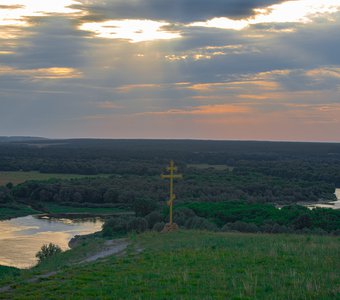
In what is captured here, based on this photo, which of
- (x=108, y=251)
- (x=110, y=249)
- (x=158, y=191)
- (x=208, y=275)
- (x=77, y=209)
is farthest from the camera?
(x=158, y=191)

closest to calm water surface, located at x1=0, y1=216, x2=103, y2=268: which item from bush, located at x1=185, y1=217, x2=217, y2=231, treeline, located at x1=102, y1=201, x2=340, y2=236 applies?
treeline, located at x1=102, y1=201, x2=340, y2=236

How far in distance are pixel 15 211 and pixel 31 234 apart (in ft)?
49.4

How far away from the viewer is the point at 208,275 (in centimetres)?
1173

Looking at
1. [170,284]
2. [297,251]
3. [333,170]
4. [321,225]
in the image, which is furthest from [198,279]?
[333,170]

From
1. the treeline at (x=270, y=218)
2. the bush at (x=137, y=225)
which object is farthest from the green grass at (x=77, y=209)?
the bush at (x=137, y=225)

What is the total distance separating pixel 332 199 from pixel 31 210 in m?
34.1

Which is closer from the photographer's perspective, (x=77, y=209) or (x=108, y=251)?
(x=108, y=251)

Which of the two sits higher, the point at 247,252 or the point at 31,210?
the point at 247,252

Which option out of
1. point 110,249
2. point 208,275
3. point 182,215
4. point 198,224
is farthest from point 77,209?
point 208,275

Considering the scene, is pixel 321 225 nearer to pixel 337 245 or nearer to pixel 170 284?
pixel 337 245

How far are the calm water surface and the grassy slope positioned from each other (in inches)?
490

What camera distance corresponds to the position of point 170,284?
36.0 feet

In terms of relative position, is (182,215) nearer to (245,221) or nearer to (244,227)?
(245,221)

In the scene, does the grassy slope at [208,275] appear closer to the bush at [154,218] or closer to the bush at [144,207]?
the bush at [154,218]
